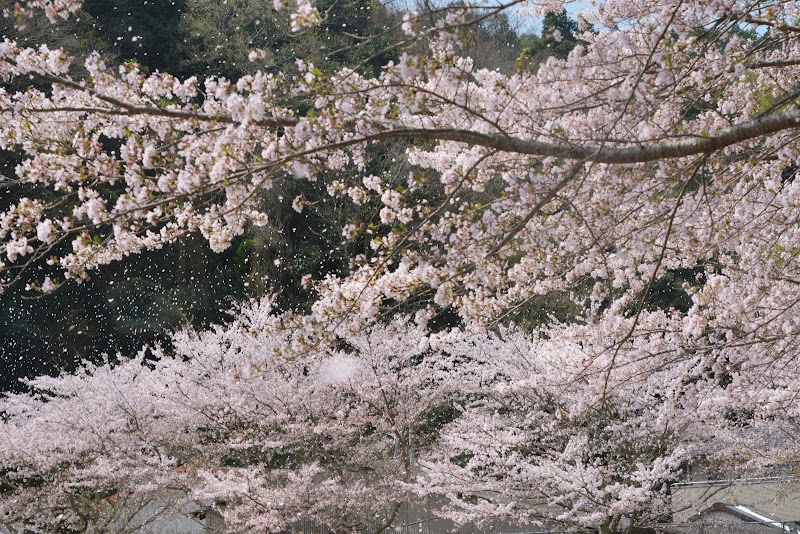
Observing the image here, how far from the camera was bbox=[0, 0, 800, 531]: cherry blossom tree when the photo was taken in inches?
122

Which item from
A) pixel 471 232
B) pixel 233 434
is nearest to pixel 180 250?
pixel 233 434

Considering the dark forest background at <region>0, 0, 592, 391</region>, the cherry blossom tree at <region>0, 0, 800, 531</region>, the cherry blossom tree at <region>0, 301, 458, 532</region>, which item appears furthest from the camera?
the dark forest background at <region>0, 0, 592, 391</region>

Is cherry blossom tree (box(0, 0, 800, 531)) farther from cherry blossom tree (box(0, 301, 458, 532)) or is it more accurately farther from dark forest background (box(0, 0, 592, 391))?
dark forest background (box(0, 0, 592, 391))

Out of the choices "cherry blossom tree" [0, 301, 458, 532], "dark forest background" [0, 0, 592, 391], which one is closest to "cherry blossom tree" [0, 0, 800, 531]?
"cherry blossom tree" [0, 301, 458, 532]

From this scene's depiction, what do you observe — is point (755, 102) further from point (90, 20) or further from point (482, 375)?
point (90, 20)

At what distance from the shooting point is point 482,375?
949cm

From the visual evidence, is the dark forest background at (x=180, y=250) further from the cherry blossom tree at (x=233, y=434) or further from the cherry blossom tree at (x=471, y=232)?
the cherry blossom tree at (x=471, y=232)

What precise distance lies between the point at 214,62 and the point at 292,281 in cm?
531

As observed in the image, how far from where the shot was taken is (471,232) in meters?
3.75

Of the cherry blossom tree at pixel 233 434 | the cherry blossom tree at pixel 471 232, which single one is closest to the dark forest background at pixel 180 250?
the cherry blossom tree at pixel 233 434

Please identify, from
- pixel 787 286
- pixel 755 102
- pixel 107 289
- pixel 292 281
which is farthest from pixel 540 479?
pixel 107 289

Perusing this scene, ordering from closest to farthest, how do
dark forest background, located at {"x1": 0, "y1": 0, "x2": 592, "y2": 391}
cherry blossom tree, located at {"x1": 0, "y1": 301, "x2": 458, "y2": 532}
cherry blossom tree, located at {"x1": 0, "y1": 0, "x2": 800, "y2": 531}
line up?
cherry blossom tree, located at {"x1": 0, "y1": 0, "x2": 800, "y2": 531} → cherry blossom tree, located at {"x1": 0, "y1": 301, "x2": 458, "y2": 532} → dark forest background, located at {"x1": 0, "y1": 0, "x2": 592, "y2": 391}

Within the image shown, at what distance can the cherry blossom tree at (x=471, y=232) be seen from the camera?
311 centimetres

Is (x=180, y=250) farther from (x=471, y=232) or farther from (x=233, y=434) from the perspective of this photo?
(x=471, y=232)
